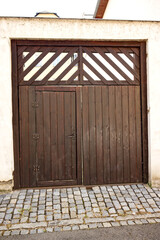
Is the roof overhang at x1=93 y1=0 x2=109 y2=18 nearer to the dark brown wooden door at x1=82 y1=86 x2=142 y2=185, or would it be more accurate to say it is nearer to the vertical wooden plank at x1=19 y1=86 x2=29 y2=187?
the dark brown wooden door at x1=82 y1=86 x2=142 y2=185

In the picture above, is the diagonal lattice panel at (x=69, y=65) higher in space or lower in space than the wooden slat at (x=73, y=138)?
higher

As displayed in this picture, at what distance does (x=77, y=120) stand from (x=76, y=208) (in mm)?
1914

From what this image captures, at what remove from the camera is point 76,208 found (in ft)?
12.9

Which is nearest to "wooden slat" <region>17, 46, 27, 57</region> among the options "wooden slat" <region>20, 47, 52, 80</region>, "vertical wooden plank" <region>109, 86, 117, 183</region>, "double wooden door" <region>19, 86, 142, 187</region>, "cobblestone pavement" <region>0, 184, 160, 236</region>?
"wooden slat" <region>20, 47, 52, 80</region>

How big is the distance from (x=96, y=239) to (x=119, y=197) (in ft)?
4.61

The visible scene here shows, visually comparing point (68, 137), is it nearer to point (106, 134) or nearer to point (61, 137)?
point (61, 137)

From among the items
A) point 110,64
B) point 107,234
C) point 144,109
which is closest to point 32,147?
point 107,234

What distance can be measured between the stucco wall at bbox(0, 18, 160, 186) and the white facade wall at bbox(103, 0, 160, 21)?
1256 millimetres

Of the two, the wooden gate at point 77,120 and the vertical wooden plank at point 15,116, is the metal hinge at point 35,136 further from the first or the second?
the vertical wooden plank at point 15,116

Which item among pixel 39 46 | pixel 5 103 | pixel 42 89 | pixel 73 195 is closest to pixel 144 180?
pixel 73 195

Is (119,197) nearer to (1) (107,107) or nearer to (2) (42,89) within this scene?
(1) (107,107)

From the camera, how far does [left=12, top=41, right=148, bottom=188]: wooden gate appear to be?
190 inches

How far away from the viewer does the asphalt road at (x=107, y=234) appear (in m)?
3.13

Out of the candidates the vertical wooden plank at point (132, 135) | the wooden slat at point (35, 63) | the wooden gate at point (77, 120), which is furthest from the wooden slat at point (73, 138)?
the vertical wooden plank at point (132, 135)
